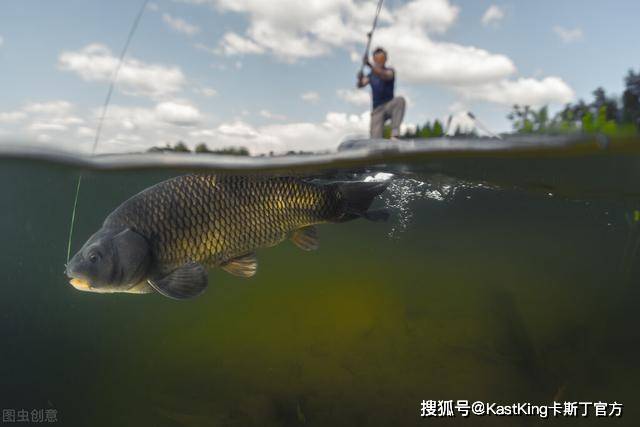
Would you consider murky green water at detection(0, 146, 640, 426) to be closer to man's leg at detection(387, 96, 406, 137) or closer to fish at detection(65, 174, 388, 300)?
fish at detection(65, 174, 388, 300)

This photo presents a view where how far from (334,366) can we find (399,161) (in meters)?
4.26

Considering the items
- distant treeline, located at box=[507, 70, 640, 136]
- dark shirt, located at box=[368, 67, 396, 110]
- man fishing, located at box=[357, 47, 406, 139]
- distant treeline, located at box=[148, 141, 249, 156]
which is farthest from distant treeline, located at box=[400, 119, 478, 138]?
distant treeline, located at box=[148, 141, 249, 156]

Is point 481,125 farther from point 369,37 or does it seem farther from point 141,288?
point 141,288

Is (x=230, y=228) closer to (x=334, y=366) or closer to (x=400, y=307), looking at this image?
(x=334, y=366)

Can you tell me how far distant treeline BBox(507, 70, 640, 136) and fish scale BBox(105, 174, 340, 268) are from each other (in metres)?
3.02

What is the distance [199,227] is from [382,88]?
2.63m

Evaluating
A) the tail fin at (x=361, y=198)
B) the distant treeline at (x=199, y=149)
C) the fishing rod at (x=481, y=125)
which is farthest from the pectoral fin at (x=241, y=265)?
the fishing rod at (x=481, y=125)

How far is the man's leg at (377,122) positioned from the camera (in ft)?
14.5

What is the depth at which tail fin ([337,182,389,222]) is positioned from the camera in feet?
12.7

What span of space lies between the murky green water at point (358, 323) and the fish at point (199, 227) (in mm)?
2804

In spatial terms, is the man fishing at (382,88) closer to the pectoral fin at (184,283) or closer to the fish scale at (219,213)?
the fish scale at (219,213)

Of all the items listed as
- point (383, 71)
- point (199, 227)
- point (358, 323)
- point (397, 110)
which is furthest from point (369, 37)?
point (358, 323)

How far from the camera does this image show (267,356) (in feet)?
20.8

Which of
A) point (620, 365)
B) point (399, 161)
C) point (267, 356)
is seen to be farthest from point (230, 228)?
point (620, 365)
